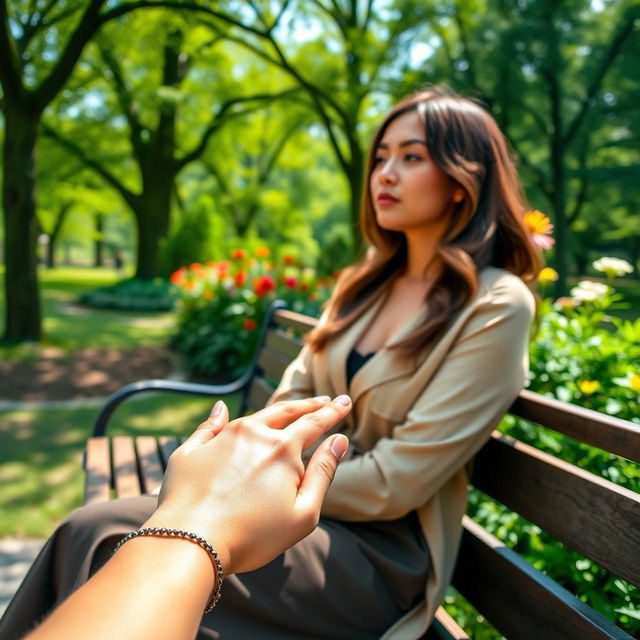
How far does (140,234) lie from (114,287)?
7.51 feet

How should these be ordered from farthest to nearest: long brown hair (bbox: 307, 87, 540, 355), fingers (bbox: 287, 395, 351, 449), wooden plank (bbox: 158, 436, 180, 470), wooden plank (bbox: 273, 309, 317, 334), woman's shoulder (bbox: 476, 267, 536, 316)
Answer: wooden plank (bbox: 273, 309, 317, 334), wooden plank (bbox: 158, 436, 180, 470), long brown hair (bbox: 307, 87, 540, 355), woman's shoulder (bbox: 476, 267, 536, 316), fingers (bbox: 287, 395, 351, 449)

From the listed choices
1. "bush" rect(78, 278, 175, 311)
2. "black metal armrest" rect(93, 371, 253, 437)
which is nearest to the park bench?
"black metal armrest" rect(93, 371, 253, 437)

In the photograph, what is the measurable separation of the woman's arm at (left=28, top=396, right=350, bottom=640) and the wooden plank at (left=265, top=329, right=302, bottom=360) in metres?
2.29

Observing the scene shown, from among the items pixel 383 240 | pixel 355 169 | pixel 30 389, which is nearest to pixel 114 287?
pixel 355 169

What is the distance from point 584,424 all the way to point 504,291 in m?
0.47

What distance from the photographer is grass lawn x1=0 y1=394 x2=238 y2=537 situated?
363cm

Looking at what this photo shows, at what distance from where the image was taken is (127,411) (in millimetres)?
5922

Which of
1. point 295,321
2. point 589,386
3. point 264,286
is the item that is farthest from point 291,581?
point 264,286

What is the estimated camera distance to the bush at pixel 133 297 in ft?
52.3

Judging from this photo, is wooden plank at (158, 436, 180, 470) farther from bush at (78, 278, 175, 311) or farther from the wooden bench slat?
bush at (78, 278, 175, 311)

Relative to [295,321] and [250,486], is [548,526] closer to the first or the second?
[250,486]

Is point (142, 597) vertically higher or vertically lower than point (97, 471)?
higher

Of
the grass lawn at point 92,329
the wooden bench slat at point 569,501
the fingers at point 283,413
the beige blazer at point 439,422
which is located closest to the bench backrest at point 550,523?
the wooden bench slat at point 569,501

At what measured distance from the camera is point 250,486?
74 cm
